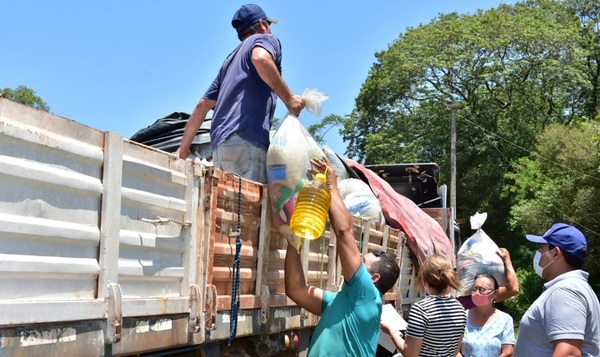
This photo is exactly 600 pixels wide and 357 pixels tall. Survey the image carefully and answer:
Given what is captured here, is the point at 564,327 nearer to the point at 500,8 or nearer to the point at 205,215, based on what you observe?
the point at 205,215

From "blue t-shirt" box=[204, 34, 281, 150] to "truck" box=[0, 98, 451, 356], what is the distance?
18.3 inches

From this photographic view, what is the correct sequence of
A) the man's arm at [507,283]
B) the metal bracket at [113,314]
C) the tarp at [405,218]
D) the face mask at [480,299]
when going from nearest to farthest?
the metal bracket at [113,314]
the face mask at [480,299]
the man's arm at [507,283]
the tarp at [405,218]

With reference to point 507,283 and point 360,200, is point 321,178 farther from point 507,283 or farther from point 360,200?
point 507,283

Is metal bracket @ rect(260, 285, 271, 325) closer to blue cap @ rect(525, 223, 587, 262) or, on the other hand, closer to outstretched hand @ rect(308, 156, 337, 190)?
outstretched hand @ rect(308, 156, 337, 190)

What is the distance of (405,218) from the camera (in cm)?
866

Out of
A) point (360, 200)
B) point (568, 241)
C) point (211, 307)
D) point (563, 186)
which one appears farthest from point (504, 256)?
point (563, 186)

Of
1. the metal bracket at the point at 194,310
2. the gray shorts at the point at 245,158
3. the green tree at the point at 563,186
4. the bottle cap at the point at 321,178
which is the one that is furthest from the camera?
the green tree at the point at 563,186

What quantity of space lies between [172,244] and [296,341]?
183cm

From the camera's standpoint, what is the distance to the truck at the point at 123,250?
2902 mm

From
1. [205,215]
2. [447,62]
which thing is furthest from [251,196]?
[447,62]

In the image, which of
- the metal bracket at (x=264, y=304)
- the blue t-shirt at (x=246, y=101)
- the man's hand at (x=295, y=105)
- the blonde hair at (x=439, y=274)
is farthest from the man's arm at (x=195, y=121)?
the blonde hair at (x=439, y=274)

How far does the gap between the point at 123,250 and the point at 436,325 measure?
2142 millimetres

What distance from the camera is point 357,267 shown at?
4.47m

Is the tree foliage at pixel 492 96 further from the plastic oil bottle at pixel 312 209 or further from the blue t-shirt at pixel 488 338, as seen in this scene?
the plastic oil bottle at pixel 312 209
